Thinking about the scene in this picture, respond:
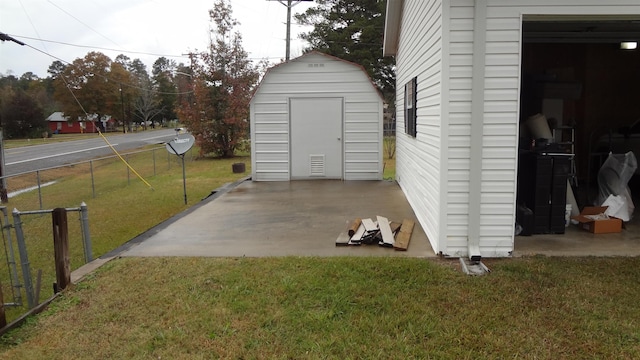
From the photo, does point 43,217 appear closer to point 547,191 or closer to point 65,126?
point 547,191

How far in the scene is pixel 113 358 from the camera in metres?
2.87

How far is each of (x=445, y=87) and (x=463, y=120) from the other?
37cm

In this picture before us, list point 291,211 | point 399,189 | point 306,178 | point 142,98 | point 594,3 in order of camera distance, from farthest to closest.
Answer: point 142,98 < point 306,178 < point 399,189 < point 291,211 < point 594,3

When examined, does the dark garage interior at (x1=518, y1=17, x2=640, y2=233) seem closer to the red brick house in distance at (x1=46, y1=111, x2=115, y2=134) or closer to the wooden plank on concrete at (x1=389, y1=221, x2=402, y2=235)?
the wooden plank on concrete at (x1=389, y1=221, x2=402, y2=235)

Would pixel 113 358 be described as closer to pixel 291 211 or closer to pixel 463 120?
pixel 463 120

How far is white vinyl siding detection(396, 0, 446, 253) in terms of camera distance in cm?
462

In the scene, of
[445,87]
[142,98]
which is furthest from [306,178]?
[142,98]

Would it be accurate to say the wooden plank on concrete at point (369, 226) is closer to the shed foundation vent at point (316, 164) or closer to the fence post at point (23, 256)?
the fence post at point (23, 256)

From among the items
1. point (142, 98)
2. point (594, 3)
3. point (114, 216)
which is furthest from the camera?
point (142, 98)

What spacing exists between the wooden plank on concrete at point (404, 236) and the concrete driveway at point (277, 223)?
64mm

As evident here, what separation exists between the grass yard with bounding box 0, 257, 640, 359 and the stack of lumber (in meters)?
0.58

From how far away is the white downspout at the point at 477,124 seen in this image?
14.0 ft

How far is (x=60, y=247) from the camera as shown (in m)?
3.93

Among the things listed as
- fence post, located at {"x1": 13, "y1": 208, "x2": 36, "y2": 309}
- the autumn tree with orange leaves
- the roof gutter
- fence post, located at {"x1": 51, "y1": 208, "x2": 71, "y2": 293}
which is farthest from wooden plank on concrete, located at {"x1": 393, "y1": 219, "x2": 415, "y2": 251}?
the autumn tree with orange leaves
